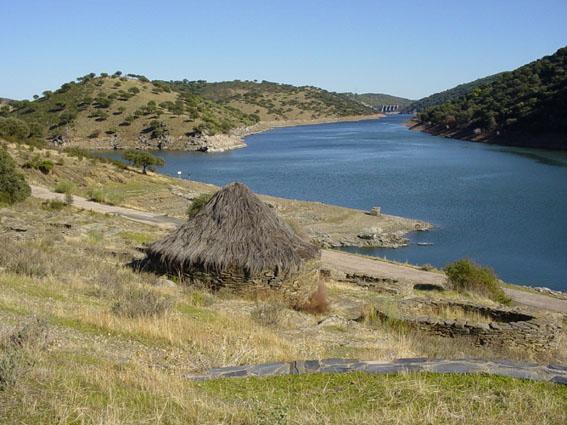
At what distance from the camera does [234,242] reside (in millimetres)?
15938

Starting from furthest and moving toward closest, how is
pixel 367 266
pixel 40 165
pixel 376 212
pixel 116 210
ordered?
pixel 376 212 → pixel 40 165 → pixel 116 210 → pixel 367 266

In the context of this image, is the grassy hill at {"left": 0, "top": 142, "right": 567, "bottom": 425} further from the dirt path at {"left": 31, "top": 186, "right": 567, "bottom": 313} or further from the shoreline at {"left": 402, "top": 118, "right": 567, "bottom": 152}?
the shoreline at {"left": 402, "top": 118, "right": 567, "bottom": 152}

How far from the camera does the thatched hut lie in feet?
50.4

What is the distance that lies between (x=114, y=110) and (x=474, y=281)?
97.3 m

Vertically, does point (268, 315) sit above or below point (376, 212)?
above

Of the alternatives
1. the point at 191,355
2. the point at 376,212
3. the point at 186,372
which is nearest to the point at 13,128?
the point at 376,212

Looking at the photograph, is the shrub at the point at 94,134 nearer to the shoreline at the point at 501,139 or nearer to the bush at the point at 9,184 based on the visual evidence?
the shoreline at the point at 501,139

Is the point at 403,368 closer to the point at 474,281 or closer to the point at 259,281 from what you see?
the point at 259,281

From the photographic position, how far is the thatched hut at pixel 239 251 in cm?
1535

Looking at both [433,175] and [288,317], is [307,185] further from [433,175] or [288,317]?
[288,317]

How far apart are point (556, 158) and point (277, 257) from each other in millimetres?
69823

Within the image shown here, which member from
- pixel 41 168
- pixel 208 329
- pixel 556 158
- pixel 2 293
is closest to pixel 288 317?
pixel 208 329

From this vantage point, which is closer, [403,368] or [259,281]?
[403,368]

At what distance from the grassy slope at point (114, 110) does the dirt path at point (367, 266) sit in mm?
67978
